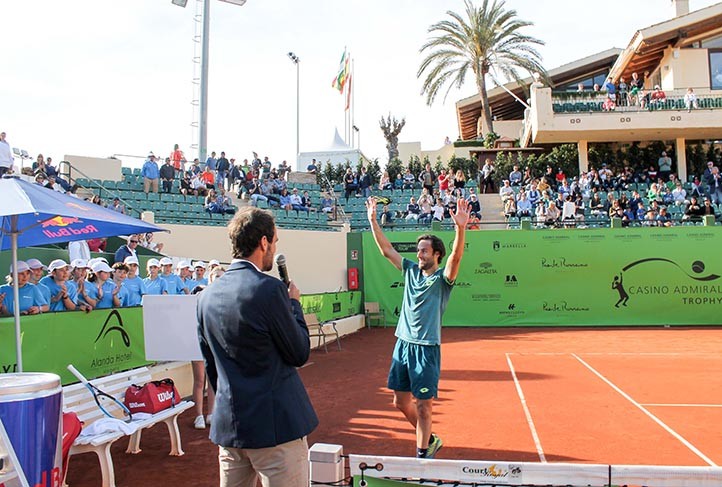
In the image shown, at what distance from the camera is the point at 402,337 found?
5.17m

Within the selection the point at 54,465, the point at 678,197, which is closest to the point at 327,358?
the point at 54,465

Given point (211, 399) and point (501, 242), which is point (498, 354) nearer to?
point (501, 242)

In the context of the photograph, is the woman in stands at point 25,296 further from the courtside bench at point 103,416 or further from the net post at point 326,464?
the net post at point 326,464

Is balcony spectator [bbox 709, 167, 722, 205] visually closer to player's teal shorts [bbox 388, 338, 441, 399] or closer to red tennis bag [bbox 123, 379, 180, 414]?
player's teal shorts [bbox 388, 338, 441, 399]

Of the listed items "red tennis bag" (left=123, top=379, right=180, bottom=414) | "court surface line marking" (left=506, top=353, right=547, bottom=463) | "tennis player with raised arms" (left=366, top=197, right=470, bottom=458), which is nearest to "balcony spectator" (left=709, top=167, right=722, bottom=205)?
"court surface line marking" (left=506, top=353, right=547, bottom=463)

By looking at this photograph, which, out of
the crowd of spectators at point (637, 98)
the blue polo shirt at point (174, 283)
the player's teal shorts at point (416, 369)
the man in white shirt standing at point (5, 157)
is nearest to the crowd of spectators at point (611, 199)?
the crowd of spectators at point (637, 98)

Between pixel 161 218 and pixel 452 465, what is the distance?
1630 cm

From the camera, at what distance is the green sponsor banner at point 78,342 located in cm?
618

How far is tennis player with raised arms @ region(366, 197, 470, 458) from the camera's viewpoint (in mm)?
4898

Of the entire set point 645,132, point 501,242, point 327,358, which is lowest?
point 327,358

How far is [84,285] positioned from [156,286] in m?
1.40

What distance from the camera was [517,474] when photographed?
265 centimetres

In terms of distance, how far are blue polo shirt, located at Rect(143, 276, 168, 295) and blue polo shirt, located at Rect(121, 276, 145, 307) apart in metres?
0.11

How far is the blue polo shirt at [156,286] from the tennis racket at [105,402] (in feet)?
8.34
